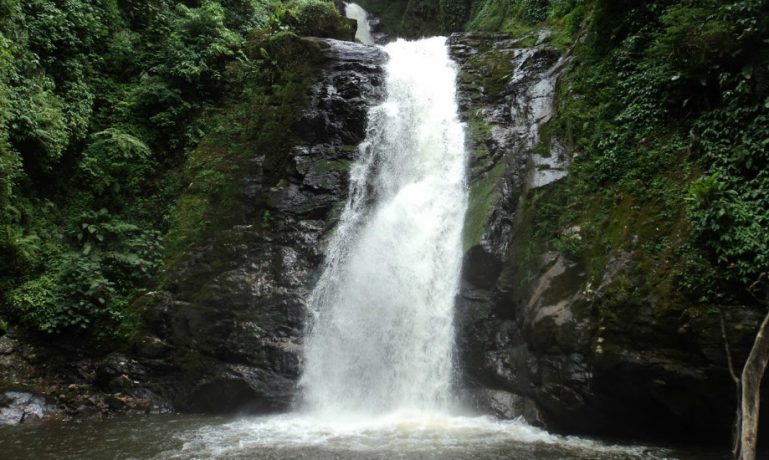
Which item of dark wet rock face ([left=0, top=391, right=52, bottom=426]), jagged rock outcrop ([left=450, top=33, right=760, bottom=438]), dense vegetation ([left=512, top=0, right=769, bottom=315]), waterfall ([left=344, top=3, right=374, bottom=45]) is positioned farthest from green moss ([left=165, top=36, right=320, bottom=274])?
waterfall ([left=344, top=3, right=374, bottom=45])

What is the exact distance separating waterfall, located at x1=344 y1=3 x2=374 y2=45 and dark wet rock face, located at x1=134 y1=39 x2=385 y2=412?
1607 centimetres

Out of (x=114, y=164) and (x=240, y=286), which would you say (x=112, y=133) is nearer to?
(x=114, y=164)

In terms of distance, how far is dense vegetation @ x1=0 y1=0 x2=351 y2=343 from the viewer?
11.3 meters

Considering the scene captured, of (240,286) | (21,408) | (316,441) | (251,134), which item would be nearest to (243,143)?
(251,134)

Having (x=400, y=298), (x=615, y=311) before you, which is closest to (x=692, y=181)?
(x=615, y=311)

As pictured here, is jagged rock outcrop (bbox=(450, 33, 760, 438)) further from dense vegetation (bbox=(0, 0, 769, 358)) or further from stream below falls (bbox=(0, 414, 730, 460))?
stream below falls (bbox=(0, 414, 730, 460))

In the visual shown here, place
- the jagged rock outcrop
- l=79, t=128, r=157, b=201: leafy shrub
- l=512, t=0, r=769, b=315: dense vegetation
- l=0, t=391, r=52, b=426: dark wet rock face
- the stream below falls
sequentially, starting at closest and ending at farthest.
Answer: l=512, t=0, r=769, b=315: dense vegetation
the jagged rock outcrop
the stream below falls
l=0, t=391, r=52, b=426: dark wet rock face
l=79, t=128, r=157, b=201: leafy shrub

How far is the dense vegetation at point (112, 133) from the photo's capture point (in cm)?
1133

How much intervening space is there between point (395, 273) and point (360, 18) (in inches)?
924

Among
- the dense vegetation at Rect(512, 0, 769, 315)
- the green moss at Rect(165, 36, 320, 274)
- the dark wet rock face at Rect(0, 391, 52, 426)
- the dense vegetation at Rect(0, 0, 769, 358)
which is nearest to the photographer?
the dense vegetation at Rect(512, 0, 769, 315)

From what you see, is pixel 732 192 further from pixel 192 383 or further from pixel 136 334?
pixel 136 334

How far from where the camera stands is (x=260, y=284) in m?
11.9

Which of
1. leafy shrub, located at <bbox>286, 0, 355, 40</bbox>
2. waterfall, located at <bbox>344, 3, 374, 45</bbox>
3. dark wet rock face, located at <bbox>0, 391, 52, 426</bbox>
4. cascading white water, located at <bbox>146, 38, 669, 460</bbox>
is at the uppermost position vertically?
waterfall, located at <bbox>344, 3, 374, 45</bbox>

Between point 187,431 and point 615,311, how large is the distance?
299 inches
